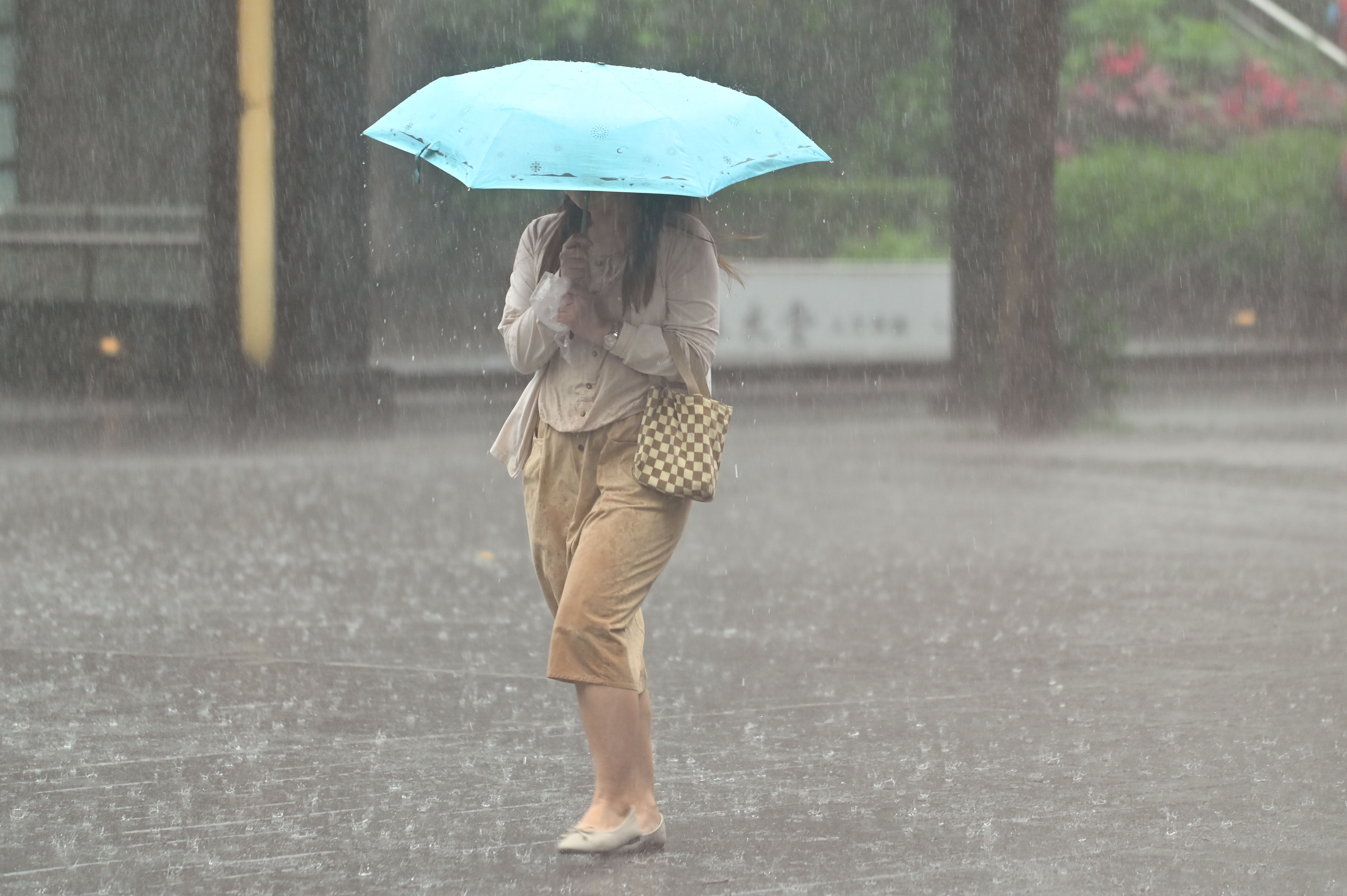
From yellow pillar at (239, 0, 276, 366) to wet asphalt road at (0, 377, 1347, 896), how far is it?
139 inches

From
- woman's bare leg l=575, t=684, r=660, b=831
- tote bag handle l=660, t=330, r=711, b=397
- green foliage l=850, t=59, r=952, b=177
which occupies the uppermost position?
green foliage l=850, t=59, r=952, b=177

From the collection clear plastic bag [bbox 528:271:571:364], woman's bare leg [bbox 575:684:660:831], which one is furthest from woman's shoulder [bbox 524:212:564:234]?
woman's bare leg [bbox 575:684:660:831]

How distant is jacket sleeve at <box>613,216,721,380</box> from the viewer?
4344 mm

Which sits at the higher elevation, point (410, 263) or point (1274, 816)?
point (410, 263)

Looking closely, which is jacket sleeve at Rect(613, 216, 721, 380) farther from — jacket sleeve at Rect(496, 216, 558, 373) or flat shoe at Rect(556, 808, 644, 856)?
flat shoe at Rect(556, 808, 644, 856)

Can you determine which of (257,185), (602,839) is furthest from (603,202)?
(257,185)

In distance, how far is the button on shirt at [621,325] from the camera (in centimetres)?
434

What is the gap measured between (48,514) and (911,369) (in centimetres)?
1072

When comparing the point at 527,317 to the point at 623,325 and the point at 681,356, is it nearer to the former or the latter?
the point at 623,325

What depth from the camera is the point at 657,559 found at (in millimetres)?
4359

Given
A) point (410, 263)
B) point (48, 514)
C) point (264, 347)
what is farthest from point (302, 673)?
point (410, 263)

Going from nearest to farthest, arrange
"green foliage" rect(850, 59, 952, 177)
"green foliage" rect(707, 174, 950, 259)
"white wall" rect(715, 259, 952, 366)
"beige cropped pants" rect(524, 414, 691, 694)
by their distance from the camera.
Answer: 1. "beige cropped pants" rect(524, 414, 691, 694)
2. "white wall" rect(715, 259, 952, 366)
3. "green foliage" rect(707, 174, 950, 259)
4. "green foliage" rect(850, 59, 952, 177)

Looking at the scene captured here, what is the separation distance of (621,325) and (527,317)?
0.21m

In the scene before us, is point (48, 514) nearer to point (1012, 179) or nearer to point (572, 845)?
point (572, 845)
